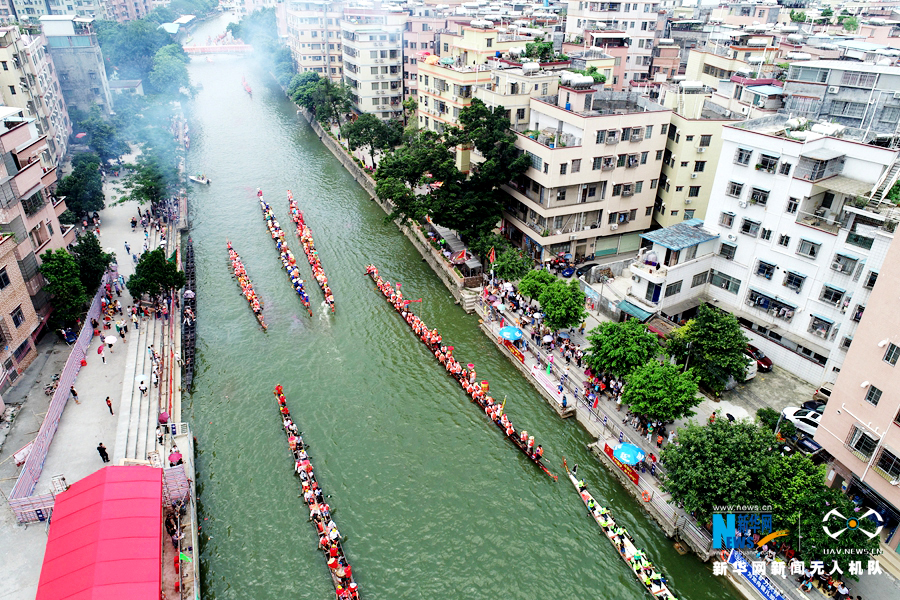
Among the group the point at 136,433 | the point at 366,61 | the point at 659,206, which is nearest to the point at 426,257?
the point at 659,206

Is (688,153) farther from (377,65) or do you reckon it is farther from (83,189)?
(377,65)

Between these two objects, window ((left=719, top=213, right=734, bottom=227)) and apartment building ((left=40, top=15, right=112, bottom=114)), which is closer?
window ((left=719, top=213, right=734, bottom=227))

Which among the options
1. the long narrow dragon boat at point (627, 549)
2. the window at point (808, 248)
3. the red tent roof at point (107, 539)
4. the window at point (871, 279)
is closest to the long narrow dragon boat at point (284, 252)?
the red tent roof at point (107, 539)

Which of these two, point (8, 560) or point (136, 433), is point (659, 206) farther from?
point (8, 560)

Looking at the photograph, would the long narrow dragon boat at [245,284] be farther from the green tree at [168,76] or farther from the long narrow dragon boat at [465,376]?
the green tree at [168,76]

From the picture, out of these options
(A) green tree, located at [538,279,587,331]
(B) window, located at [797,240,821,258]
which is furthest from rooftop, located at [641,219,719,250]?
(A) green tree, located at [538,279,587,331]

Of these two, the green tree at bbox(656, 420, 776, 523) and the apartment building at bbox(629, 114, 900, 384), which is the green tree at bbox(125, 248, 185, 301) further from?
the green tree at bbox(656, 420, 776, 523)

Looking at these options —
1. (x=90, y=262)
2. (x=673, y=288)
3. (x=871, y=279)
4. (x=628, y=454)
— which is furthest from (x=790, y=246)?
(x=90, y=262)
